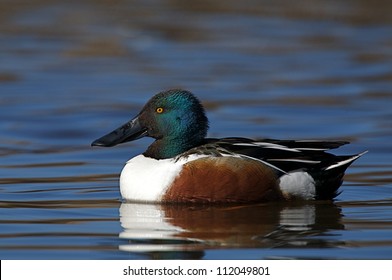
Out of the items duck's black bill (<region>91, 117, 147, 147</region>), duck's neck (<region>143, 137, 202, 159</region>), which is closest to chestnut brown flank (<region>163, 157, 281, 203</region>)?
duck's neck (<region>143, 137, 202, 159</region>)

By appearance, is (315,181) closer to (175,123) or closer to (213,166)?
(213,166)

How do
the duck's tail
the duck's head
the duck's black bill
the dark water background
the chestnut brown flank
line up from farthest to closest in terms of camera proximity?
the duck's black bill < the duck's head < the duck's tail < the chestnut brown flank < the dark water background

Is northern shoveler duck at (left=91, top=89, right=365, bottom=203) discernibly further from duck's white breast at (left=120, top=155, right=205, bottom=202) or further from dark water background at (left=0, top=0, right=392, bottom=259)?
dark water background at (left=0, top=0, right=392, bottom=259)

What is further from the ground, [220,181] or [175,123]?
[175,123]

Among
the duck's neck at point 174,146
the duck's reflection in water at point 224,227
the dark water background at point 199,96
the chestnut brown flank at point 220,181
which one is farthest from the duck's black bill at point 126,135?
the chestnut brown flank at point 220,181

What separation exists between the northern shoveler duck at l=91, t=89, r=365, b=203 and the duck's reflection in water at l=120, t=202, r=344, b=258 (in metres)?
0.09

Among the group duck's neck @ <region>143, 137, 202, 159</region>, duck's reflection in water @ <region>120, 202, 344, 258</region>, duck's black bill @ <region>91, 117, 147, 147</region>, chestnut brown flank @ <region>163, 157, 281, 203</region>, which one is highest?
duck's black bill @ <region>91, 117, 147, 147</region>

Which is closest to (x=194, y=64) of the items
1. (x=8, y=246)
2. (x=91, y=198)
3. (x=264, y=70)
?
(x=264, y=70)

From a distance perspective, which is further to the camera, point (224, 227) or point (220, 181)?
point (220, 181)

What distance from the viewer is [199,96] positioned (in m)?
14.6

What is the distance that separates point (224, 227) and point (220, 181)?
25.6 inches

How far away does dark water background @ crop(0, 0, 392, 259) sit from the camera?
294 inches

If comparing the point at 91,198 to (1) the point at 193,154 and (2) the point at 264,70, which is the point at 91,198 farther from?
(2) the point at 264,70

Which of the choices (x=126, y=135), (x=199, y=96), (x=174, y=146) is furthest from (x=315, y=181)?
(x=199, y=96)
